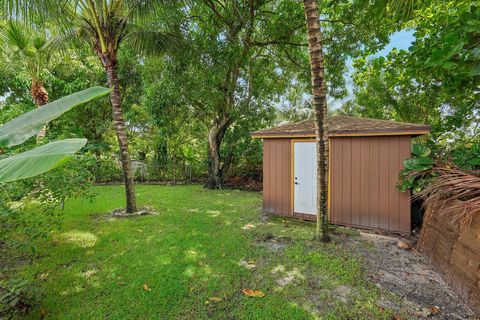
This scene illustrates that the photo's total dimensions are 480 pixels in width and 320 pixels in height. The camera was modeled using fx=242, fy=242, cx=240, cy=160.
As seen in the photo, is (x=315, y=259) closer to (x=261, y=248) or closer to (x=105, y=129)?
(x=261, y=248)

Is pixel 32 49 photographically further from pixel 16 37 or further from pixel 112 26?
Result: pixel 112 26

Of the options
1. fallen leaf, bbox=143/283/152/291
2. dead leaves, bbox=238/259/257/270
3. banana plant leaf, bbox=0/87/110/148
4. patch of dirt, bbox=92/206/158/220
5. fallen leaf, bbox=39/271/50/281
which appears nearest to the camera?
banana plant leaf, bbox=0/87/110/148

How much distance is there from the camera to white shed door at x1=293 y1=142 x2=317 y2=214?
552 centimetres

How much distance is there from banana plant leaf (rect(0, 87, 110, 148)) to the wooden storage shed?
4.88m

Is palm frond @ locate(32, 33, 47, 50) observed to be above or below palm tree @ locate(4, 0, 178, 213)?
above

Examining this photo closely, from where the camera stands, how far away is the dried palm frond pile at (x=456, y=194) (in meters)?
2.78

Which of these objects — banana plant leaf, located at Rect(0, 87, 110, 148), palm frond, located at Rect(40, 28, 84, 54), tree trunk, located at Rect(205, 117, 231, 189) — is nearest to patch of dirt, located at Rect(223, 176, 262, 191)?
tree trunk, located at Rect(205, 117, 231, 189)

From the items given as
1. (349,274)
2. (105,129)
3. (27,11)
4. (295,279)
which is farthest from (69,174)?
(105,129)

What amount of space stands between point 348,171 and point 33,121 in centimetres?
522

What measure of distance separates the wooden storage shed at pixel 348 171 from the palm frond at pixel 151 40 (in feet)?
10.9

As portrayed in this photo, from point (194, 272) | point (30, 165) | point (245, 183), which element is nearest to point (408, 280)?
point (194, 272)

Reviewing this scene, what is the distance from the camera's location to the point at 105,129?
1217cm

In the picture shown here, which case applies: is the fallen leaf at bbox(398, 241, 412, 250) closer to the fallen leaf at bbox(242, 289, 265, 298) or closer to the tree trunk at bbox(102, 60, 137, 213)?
the fallen leaf at bbox(242, 289, 265, 298)

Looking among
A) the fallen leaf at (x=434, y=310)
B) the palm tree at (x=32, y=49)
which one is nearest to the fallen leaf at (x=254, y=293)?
the fallen leaf at (x=434, y=310)
